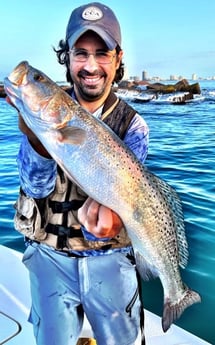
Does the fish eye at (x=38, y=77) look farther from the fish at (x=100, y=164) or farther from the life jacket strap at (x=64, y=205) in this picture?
the life jacket strap at (x=64, y=205)

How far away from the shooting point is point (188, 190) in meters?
10.8

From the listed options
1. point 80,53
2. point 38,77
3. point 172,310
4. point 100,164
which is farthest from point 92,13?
point 172,310

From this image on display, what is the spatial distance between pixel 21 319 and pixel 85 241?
6.25 feet

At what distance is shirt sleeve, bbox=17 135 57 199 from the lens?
Answer: 2.51m

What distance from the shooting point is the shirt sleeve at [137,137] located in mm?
2826

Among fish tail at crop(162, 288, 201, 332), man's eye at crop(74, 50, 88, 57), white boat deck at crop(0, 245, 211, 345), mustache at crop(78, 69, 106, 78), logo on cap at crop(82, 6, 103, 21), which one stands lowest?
white boat deck at crop(0, 245, 211, 345)

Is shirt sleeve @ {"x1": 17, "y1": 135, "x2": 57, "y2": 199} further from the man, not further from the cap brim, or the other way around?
the cap brim

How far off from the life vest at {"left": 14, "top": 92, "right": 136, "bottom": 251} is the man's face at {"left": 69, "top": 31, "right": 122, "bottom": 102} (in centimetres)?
22

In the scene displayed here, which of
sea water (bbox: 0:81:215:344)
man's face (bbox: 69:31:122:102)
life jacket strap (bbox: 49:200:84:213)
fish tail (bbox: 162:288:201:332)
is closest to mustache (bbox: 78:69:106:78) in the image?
man's face (bbox: 69:31:122:102)

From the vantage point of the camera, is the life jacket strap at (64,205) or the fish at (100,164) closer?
the fish at (100,164)

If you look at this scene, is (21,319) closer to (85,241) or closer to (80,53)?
(85,241)

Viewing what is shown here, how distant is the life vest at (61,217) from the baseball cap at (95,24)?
0.47 metres

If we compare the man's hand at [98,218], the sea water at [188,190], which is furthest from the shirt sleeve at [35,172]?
the sea water at [188,190]

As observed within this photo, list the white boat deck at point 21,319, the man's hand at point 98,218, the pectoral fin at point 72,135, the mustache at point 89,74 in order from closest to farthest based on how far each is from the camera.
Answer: the pectoral fin at point 72,135 < the man's hand at point 98,218 < the mustache at point 89,74 < the white boat deck at point 21,319
